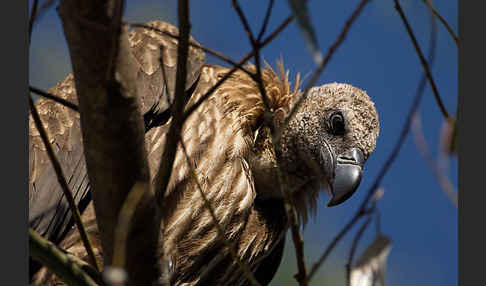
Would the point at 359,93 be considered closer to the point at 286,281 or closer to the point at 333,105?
the point at 333,105

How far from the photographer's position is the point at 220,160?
9.79ft

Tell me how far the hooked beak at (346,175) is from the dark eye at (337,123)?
161 mm

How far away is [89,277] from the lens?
4.94 ft

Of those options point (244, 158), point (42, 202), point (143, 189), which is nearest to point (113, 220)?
point (143, 189)

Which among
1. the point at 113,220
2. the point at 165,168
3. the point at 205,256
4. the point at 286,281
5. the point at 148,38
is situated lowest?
the point at 286,281

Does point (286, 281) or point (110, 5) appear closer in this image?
point (110, 5)

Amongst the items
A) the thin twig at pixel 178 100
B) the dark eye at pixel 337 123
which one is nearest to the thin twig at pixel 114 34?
the thin twig at pixel 178 100

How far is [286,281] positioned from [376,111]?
156 cm

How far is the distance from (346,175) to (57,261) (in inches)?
72.0

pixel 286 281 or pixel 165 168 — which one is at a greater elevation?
pixel 165 168

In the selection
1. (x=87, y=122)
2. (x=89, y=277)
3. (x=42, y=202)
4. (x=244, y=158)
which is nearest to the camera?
(x=87, y=122)

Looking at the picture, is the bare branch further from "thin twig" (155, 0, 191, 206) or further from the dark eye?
the dark eye

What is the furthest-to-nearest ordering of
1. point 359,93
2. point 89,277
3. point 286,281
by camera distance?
point 286,281 < point 359,93 < point 89,277

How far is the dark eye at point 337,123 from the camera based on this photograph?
3237 millimetres
